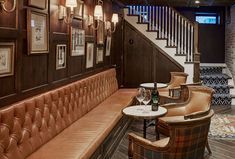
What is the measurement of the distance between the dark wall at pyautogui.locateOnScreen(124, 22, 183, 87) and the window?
3.50 meters

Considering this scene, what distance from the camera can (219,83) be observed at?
944 centimetres

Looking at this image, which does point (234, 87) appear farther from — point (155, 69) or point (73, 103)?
point (73, 103)

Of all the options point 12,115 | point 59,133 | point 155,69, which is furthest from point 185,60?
point 12,115

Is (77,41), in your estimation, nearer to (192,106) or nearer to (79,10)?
(79,10)

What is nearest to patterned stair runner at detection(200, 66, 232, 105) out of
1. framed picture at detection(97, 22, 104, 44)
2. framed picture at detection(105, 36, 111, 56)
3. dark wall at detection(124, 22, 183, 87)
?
dark wall at detection(124, 22, 183, 87)

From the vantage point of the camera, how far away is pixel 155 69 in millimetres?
8797

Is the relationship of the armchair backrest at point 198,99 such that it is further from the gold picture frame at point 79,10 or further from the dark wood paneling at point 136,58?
the dark wood paneling at point 136,58

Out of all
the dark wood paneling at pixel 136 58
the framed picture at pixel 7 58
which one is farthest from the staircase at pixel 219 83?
the framed picture at pixel 7 58

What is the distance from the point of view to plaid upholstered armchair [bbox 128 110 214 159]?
2938 millimetres

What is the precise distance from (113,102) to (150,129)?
3.00 ft

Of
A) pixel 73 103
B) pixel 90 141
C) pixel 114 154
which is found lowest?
pixel 114 154

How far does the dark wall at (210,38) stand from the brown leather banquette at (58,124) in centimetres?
675

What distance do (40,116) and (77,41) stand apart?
197 centimetres

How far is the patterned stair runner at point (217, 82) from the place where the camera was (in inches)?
348
